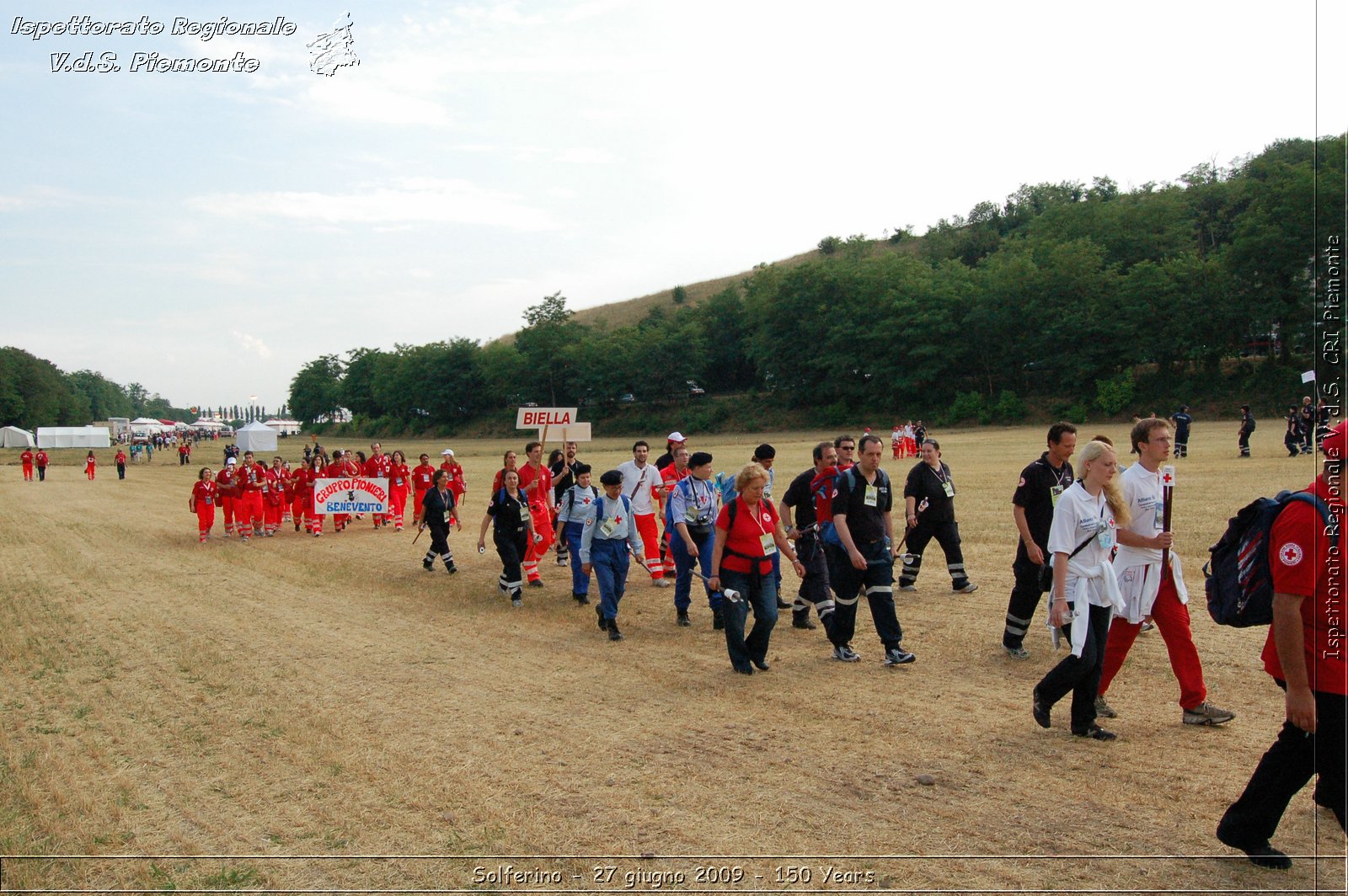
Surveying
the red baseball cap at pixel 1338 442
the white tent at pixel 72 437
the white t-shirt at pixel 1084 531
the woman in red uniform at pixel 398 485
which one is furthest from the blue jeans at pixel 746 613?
the white tent at pixel 72 437

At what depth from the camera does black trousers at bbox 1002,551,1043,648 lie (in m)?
7.36

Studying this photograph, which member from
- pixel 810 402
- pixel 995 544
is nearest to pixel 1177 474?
pixel 995 544

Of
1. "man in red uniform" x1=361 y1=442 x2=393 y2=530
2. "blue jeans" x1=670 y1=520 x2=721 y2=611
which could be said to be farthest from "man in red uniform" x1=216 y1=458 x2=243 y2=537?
"blue jeans" x1=670 y1=520 x2=721 y2=611

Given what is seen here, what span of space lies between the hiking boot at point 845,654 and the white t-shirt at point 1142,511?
261 cm

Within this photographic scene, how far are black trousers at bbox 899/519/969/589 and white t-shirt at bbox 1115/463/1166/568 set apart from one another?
4.05m

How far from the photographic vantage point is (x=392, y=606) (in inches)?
439

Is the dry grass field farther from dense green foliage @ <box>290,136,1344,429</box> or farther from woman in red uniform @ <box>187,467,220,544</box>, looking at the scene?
dense green foliage @ <box>290,136,1344,429</box>

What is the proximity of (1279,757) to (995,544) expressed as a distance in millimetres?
10128

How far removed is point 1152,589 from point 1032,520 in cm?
196

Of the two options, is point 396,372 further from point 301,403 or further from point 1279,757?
point 1279,757

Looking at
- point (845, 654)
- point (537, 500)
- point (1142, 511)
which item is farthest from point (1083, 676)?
point (537, 500)

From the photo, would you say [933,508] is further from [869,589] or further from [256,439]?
[256,439]

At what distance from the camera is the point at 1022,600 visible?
749cm

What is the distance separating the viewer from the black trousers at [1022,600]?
7359 millimetres
